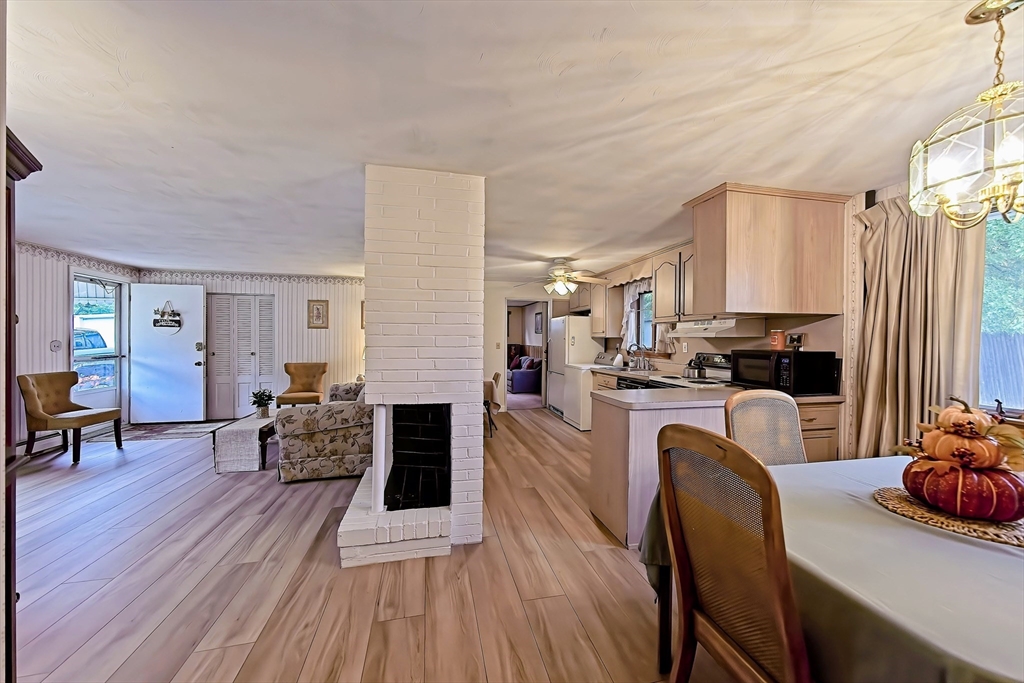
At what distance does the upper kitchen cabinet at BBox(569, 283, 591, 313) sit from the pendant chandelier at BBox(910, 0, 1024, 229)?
4778 mm

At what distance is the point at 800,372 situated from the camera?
278 cm

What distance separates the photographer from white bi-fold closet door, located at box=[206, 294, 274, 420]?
5980mm

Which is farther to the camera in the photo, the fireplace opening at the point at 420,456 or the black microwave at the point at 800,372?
the black microwave at the point at 800,372

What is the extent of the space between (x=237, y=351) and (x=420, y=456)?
16.1 ft

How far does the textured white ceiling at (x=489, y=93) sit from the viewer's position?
1224 mm

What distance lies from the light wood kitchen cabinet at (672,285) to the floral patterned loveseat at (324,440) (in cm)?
305

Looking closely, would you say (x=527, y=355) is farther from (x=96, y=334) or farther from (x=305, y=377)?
(x=96, y=334)

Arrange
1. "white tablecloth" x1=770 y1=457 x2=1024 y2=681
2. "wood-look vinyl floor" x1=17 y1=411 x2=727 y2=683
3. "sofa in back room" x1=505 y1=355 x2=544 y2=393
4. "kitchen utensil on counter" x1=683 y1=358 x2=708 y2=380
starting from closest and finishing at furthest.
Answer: "white tablecloth" x1=770 y1=457 x2=1024 y2=681, "wood-look vinyl floor" x1=17 y1=411 x2=727 y2=683, "kitchen utensil on counter" x1=683 y1=358 x2=708 y2=380, "sofa in back room" x1=505 y1=355 x2=544 y2=393

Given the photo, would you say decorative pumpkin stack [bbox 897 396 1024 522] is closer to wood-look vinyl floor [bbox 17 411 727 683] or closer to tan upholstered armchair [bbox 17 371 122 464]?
wood-look vinyl floor [bbox 17 411 727 683]

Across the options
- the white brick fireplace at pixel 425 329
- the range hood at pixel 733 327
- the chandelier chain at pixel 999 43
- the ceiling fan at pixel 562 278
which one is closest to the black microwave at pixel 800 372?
the range hood at pixel 733 327

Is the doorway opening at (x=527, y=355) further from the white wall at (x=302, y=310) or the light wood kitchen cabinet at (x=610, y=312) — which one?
the white wall at (x=302, y=310)

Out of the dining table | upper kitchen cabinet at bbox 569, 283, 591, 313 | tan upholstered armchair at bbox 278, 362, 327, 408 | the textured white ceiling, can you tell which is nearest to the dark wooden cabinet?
the textured white ceiling

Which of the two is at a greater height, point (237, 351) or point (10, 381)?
point (10, 381)

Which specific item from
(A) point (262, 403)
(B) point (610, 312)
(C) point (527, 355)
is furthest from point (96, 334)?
(C) point (527, 355)
